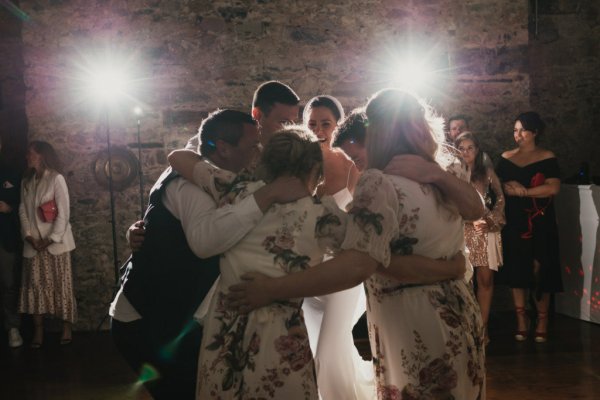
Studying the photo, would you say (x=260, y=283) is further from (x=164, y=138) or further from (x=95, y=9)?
(x=95, y=9)

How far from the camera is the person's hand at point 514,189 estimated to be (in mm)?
5293

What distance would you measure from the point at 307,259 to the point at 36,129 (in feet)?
15.5

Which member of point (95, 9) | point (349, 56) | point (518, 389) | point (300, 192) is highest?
point (95, 9)

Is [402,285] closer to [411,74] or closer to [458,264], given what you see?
[458,264]

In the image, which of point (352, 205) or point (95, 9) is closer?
point (352, 205)

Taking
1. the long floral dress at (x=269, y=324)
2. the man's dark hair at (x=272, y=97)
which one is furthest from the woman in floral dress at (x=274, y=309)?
the man's dark hair at (x=272, y=97)

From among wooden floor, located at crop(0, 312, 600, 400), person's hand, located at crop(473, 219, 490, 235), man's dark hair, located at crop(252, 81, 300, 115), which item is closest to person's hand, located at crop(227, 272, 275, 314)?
man's dark hair, located at crop(252, 81, 300, 115)

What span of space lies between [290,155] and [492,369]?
3.09 metres

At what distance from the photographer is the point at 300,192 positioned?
1917 mm

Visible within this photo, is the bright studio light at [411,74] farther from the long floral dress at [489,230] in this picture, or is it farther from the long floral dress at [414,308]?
the long floral dress at [414,308]

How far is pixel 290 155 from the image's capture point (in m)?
1.93

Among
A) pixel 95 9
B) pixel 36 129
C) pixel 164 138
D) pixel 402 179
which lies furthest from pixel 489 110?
pixel 402 179

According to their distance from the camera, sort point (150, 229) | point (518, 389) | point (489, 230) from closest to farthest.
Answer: point (150, 229) < point (518, 389) < point (489, 230)

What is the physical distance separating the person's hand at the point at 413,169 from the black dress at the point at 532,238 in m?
3.58
